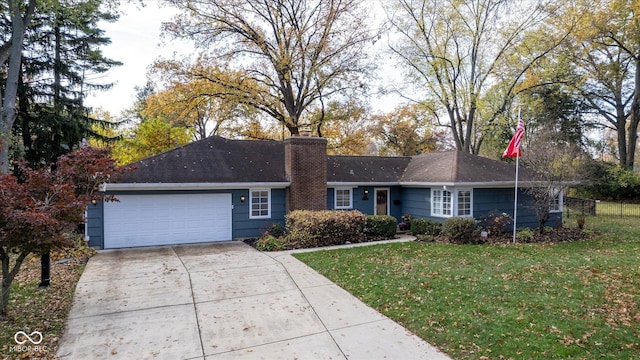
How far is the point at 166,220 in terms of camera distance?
12.1 meters

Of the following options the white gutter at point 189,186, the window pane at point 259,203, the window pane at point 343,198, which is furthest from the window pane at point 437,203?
the window pane at point 259,203

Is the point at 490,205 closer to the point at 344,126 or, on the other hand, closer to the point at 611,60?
the point at 344,126

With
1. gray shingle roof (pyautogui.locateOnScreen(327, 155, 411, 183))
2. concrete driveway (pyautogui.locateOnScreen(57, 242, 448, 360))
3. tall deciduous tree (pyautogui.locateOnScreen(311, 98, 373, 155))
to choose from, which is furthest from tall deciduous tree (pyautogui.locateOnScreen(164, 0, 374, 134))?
concrete driveway (pyautogui.locateOnScreen(57, 242, 448, 360))

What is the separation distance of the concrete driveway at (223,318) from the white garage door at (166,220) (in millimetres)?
2770

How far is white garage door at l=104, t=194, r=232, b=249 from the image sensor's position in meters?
11.5

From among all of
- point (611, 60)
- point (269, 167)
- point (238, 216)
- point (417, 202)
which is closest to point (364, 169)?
point (417, 202)

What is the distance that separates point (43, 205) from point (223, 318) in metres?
3.33

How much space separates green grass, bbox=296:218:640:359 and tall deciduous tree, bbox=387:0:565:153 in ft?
50.9

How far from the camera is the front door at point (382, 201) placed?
15.9m

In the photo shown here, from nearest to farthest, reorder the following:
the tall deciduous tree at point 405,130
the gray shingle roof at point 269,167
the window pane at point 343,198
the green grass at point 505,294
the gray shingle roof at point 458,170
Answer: the green grass at point 505,294 < the gray shingle roof at point 269,167 < the gray shingle roof at point 458,170 < the window pane at point 343,198 < the tall deciduous tree at point 405,130

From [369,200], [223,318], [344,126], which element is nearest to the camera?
[223,318]

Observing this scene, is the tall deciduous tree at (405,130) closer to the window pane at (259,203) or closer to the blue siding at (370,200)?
the blue siding at (370,200)

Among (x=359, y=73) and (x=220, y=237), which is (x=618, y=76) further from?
(x=220, y=237)

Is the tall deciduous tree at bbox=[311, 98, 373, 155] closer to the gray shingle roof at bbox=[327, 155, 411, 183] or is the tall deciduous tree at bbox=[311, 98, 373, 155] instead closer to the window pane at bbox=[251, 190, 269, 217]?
the gray shingle roof at bbox=[327, 155, 411, 183]
